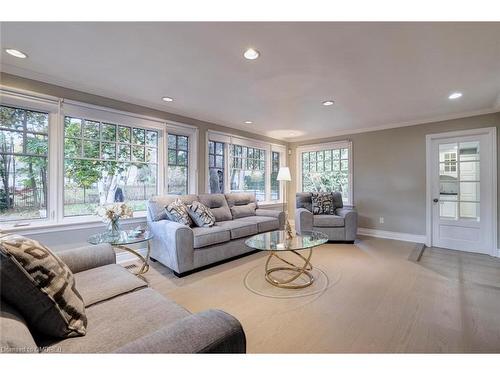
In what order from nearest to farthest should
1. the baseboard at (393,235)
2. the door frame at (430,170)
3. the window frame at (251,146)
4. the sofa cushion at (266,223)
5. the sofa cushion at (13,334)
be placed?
the sofa cushion at (13,334), the door frame at (430,170), the sofa cushion at (266,223), the baseboard at (393,235), the window frame at (251,146)

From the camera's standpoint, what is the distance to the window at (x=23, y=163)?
8.09 feet

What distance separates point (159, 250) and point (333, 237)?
3007 mm

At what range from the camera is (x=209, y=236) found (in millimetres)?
2951

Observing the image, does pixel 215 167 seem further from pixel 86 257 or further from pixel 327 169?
pixel 86 257

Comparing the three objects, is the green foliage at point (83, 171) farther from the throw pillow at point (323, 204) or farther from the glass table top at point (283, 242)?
the throw pillow at point (323, 204)

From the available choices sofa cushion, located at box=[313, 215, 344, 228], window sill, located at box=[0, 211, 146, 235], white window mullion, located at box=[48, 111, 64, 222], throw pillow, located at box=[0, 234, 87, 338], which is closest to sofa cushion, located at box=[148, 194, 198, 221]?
window sill, located at box=[0, 211, 146, 235]

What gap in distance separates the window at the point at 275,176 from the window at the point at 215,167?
165 cm

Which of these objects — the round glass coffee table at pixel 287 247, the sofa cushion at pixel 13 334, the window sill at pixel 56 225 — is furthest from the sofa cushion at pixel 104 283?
the window sill at pixel 56 225

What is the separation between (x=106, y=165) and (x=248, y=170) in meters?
2.88

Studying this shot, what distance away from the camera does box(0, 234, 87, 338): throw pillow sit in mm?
895

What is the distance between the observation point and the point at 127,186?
3.40 m

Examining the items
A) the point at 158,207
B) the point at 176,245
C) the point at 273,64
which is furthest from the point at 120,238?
the point at 273,64
